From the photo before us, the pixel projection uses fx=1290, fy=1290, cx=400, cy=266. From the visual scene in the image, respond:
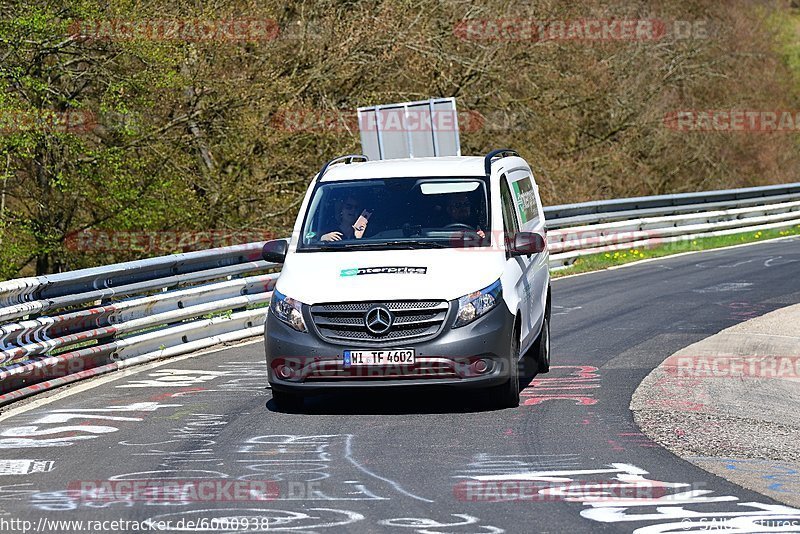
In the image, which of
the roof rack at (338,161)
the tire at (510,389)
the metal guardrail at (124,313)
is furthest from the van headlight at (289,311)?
the metal guardrail at (124,313)

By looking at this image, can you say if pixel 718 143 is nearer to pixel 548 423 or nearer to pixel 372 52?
pixel 372 52

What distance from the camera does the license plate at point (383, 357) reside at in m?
9.39

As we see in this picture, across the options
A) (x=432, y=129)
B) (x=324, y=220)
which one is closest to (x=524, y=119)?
(x=432, y=129)

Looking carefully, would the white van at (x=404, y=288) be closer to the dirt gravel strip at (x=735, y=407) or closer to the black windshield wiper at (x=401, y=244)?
the black windshield wiper at (x=401, y=244)

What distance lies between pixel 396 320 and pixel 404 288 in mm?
242

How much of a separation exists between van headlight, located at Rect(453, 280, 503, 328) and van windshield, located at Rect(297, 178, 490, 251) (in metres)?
0.70

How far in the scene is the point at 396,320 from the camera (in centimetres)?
945

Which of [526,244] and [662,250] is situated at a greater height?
[526,244]

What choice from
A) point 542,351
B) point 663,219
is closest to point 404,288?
point 542,351

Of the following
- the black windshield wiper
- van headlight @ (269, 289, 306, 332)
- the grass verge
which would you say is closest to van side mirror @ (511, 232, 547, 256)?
the black windshield wiper

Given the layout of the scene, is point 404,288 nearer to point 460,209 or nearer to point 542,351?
point 460,209

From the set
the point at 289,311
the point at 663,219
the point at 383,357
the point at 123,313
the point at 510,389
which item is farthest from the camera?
the point at 663,219

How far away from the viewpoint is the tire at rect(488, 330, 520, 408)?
9.73m

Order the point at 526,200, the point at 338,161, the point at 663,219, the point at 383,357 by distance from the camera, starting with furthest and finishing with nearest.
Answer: the point at 663,219
the point at 526,200
the point at 338,161
the point at 383,357
